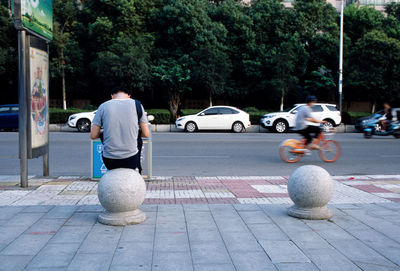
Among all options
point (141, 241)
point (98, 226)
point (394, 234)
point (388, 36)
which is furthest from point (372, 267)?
point (388, 36)

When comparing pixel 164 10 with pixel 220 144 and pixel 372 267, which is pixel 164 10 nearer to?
pixel 220 144

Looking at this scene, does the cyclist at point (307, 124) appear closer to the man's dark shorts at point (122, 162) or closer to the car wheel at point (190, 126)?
the man's dark shorts at point (122, 162)

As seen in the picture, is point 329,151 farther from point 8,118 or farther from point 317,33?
point 317,33

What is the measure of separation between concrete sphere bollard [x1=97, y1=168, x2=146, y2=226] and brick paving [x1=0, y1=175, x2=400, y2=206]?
128 centimetres

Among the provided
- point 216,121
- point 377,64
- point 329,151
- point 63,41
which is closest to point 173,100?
point 216,121

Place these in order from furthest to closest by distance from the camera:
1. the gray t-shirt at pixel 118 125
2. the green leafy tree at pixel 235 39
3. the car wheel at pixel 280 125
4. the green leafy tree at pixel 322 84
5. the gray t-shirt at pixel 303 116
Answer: the green leafy tree at pixel 235 39 → the green leafy tree at pixel 322 84 → the car wheel at pixel 280 125 → the gray t-shirt at pixel 303 116 → the gray t-shirt at pixel 118 125

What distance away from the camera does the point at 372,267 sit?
3898 millimetres

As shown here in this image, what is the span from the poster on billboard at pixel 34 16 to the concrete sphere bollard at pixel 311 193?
5219mm

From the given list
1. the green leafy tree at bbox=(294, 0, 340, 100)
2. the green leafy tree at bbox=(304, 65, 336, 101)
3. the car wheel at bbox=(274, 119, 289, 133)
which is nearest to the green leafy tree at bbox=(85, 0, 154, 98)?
the car wheel at bbox=(274, 119, 289, 133)

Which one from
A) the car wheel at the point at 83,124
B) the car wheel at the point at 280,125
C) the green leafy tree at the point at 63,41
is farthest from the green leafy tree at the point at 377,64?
the green leafy tree at the point at 63,41

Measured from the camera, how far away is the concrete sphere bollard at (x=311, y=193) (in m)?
5.51

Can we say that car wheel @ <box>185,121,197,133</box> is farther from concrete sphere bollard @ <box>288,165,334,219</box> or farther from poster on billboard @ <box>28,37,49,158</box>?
concrete sphere bollard @ <box>288,165,334,219</box>

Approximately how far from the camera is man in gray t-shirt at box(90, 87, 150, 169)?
208 inches

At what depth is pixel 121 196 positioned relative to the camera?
16.9 ft
